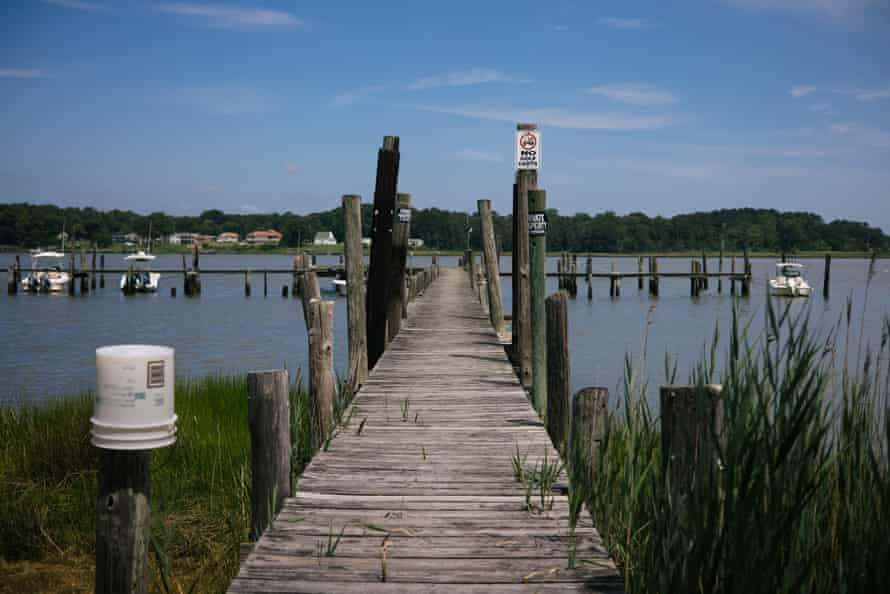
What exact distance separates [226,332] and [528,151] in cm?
2452

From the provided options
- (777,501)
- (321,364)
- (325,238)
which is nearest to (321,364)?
(321,364)

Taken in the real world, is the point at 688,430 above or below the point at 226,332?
above

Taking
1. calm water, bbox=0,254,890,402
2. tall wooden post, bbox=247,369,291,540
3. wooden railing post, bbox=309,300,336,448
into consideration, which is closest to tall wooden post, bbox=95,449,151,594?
tall wooden post, bbox=247,369,291,540

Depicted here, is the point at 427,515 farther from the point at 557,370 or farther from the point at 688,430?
the point at 557,370

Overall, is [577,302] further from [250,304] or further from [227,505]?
[227,505]

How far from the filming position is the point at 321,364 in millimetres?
5887

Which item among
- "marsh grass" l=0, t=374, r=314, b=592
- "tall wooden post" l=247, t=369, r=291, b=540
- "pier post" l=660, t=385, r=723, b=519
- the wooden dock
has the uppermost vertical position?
"pier post" l=660, t=385, r=723, b=519

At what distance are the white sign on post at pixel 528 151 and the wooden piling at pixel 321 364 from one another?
340 centimetres

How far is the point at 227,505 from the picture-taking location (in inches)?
279

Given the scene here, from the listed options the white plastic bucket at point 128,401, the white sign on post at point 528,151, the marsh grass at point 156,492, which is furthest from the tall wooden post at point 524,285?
the white plastic bucket at point 128,401

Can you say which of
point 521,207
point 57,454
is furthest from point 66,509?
point 521,207

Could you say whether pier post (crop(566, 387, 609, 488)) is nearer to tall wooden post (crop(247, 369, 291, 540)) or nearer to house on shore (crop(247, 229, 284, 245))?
tall wooden post (crop(247, 369, 291, 540))

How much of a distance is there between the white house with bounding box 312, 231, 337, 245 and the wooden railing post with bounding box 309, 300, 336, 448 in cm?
11020

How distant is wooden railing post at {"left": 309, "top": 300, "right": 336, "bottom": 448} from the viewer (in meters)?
5.72
